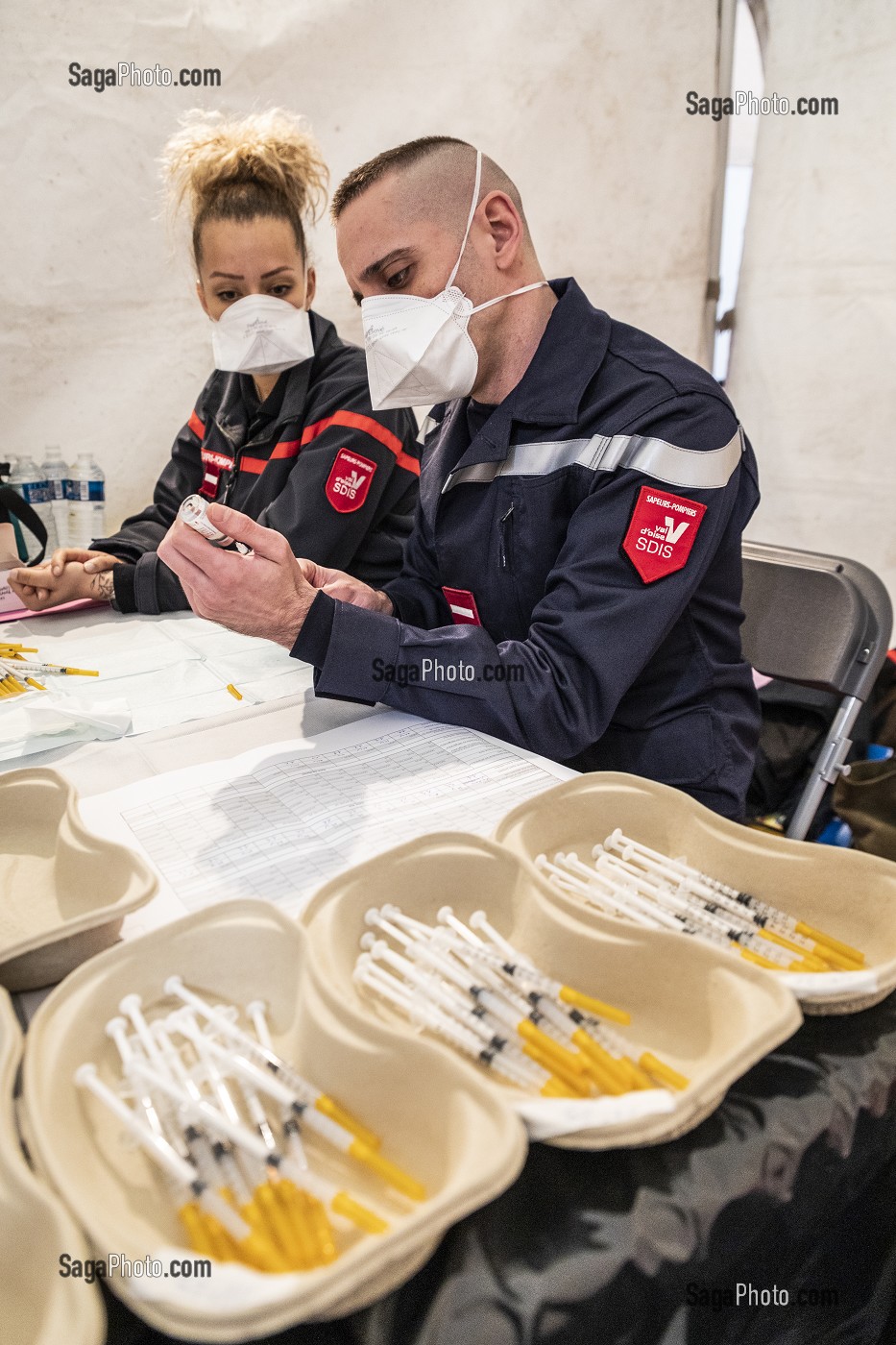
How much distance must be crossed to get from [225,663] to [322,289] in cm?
163

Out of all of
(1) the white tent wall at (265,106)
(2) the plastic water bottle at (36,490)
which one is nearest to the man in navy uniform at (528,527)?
(2) the plastic water bottle at (36,490)

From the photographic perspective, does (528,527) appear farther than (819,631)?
No

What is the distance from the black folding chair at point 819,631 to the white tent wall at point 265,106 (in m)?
1.67

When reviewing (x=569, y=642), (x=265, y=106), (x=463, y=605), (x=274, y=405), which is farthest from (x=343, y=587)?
(x=265, y=106)

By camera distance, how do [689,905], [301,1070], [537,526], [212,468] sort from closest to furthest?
[301,1070] < [689,905] < [537,526] < [212,468]

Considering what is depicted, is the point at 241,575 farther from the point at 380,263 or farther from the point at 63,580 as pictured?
the point at 63,580

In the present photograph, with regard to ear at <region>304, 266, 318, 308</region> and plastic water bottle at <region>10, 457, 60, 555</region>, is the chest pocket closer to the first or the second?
ear at <region>304, 266, 318, 308</region>

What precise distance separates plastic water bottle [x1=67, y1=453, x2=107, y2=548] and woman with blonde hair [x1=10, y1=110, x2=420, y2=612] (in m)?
0.30

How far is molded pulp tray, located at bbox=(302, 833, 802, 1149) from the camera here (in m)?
0.54

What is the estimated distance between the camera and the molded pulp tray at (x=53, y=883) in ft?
2.24

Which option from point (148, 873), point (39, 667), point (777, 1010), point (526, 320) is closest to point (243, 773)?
point (148, 873)

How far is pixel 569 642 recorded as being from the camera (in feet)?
3.69

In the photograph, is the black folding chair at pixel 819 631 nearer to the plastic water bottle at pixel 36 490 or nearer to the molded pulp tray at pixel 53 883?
the molded pulp tray at pixel 53 883

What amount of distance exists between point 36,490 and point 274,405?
679mm
